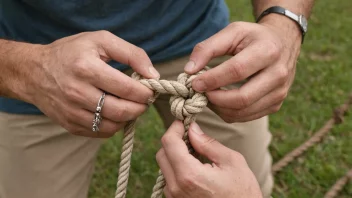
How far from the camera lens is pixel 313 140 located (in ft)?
8.14

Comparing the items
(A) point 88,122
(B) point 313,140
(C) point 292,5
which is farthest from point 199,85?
(B) point 313,140

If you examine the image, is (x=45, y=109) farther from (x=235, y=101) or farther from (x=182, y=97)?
(x=235, y=101)

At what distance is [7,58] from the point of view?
136 centimetres

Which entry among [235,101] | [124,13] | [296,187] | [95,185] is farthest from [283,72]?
[95,185]

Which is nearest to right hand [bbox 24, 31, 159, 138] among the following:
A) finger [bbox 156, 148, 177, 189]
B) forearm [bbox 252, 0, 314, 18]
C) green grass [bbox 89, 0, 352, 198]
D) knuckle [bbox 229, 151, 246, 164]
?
finger [bbox 156, 148, 177, 189]

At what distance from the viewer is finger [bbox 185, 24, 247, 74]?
1205mm

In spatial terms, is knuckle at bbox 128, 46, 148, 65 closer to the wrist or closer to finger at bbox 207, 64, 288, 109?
finger at bbox 207, 64, 288, 109

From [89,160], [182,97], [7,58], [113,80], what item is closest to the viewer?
[113,80]

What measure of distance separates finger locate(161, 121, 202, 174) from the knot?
0.18 feet

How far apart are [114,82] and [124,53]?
3.0 inches

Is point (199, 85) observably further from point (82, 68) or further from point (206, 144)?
point (82, 68)

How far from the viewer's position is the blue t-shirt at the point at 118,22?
1.52 metres

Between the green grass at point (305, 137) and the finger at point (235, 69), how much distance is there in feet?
3.85

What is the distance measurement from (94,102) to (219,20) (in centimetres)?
72
